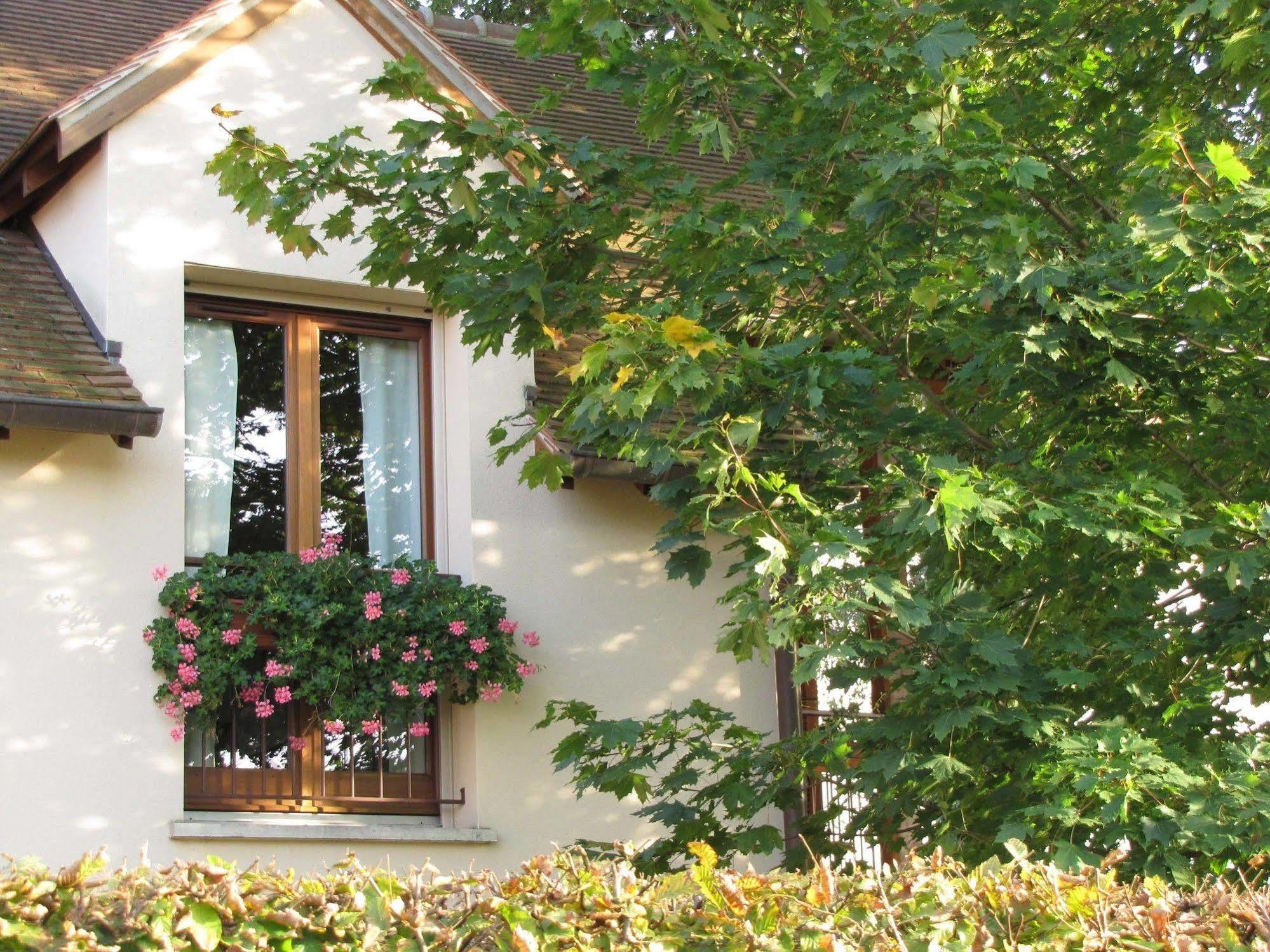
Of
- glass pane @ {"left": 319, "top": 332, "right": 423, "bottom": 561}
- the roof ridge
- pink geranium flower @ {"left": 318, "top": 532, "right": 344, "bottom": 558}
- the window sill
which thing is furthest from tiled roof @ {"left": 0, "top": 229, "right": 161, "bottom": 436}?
the roof ridge

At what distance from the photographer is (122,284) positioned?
899 centimetres

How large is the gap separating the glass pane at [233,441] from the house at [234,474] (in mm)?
15

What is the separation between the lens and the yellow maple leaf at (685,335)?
6.05 metres

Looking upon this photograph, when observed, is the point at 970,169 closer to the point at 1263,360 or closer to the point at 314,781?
the point at 1263,360

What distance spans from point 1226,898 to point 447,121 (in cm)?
480

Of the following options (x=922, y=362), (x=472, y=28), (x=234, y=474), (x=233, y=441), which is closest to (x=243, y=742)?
(x=234, y=474)

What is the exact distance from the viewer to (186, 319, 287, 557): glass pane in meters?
9.03

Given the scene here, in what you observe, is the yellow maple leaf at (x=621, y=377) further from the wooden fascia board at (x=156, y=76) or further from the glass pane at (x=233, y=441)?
the wooden fascia board at (x=156, y=76)

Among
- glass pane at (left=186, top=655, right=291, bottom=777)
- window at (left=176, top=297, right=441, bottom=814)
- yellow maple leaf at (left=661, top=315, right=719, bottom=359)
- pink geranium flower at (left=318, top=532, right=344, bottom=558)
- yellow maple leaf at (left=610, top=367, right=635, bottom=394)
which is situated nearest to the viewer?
yellow maple leaf at (left=610, top=367, right=635, bottom=394)

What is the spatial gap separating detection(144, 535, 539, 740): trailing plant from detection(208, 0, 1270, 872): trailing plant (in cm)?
131

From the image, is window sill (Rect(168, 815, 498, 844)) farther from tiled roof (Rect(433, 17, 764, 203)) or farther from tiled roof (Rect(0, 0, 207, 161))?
tiled roof (Rect(433, 17, 764, 203))

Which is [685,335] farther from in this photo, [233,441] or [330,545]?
[233,441]

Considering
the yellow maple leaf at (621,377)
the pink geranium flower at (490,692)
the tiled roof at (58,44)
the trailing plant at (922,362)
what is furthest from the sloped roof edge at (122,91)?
the yellow maple leaf at (621,377)

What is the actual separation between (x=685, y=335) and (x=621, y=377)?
33 centimetres
